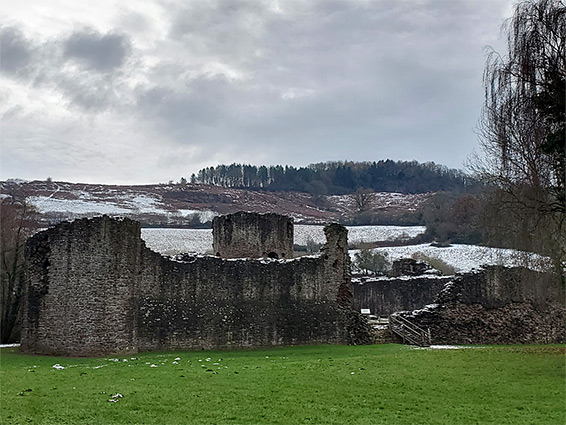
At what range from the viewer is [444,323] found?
29328 mm

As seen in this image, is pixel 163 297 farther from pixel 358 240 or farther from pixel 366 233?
pixel 366 233

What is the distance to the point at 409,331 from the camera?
92.4 ft

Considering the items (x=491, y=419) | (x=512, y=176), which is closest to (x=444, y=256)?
(x=512, y=176)

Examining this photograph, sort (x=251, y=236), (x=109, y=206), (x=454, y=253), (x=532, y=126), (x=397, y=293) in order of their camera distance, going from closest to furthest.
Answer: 1. (x=532, y=126)
2. (x=251, y=236)
3. (x=397, y=293)
4. (x=454, y=253)
5. (x=109, y=206)

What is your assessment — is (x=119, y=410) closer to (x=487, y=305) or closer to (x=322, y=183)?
(x=487, y=305)

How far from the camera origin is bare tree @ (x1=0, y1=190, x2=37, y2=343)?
103ft

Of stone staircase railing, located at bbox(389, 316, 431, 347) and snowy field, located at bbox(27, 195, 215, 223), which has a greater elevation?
snowy field, located at bbox(27, 195, 215, 223)

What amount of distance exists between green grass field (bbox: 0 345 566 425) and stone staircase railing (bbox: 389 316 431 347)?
7.50 metres

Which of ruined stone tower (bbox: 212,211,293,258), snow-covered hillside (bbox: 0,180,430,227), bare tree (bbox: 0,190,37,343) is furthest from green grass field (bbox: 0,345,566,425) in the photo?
snow-covered hillside (bbox: 0,180,430,227)

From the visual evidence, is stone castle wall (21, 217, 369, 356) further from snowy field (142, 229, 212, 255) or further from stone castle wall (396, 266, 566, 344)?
snowy field (142, 229, 212, 255)

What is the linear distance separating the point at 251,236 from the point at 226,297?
778 cm

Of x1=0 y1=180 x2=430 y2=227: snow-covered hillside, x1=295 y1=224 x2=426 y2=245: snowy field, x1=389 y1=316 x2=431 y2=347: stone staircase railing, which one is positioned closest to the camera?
x1=389 y1=316 x2=431 y2=347: stone staircase railing

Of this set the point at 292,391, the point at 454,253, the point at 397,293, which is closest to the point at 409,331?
the point at 397,293

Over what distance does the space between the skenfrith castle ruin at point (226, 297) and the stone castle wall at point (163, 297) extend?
0.04 meters
